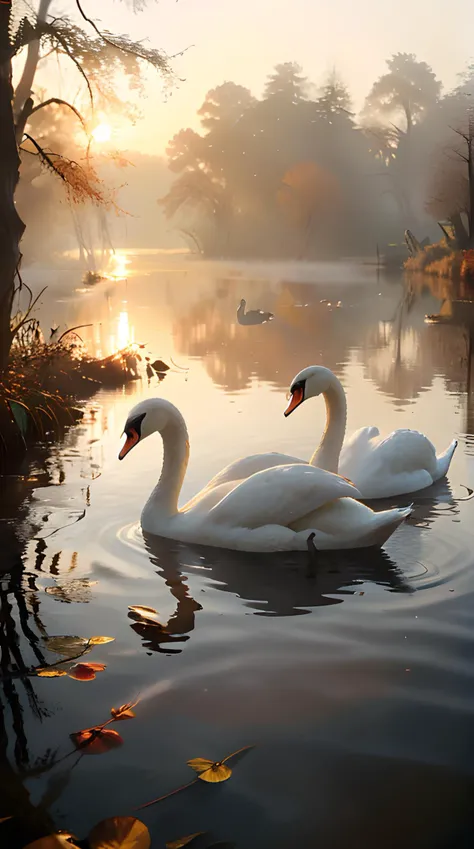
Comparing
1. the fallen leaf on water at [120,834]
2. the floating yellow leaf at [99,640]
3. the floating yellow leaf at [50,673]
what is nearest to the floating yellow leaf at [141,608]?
the floating yellow leaf at [99,640]

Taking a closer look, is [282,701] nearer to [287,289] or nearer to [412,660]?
[412,660]

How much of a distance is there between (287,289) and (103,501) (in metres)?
31.1

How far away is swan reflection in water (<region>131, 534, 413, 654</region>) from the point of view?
17.3 ft

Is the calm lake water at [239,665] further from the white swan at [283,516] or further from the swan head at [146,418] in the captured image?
the swan head at [146,418]

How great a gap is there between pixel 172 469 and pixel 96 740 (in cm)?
282

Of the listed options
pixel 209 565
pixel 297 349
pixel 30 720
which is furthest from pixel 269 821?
pixel 297 349

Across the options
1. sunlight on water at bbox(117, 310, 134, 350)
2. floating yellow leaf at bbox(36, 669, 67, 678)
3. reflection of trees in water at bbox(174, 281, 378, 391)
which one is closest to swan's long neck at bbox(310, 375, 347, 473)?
floating yellow leaf at bbox(36, 669, 67, 678)

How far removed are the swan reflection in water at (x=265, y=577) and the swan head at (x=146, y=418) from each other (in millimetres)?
695

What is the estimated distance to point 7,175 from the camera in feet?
34.9

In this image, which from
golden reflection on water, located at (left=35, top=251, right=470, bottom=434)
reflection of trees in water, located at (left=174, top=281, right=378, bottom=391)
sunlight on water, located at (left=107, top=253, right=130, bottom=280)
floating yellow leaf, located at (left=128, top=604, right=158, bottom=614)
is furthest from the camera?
sunlight on water, located at (left=107, top=253, right=130, bottom=280)

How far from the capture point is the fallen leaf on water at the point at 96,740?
3.88 metres

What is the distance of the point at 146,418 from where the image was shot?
255 inches

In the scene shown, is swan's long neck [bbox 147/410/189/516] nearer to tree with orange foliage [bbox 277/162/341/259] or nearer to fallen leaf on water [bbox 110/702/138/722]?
fallen leaf on water [bbox 110/702/138/722]

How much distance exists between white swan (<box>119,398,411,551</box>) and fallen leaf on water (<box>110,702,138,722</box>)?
6.33ft
